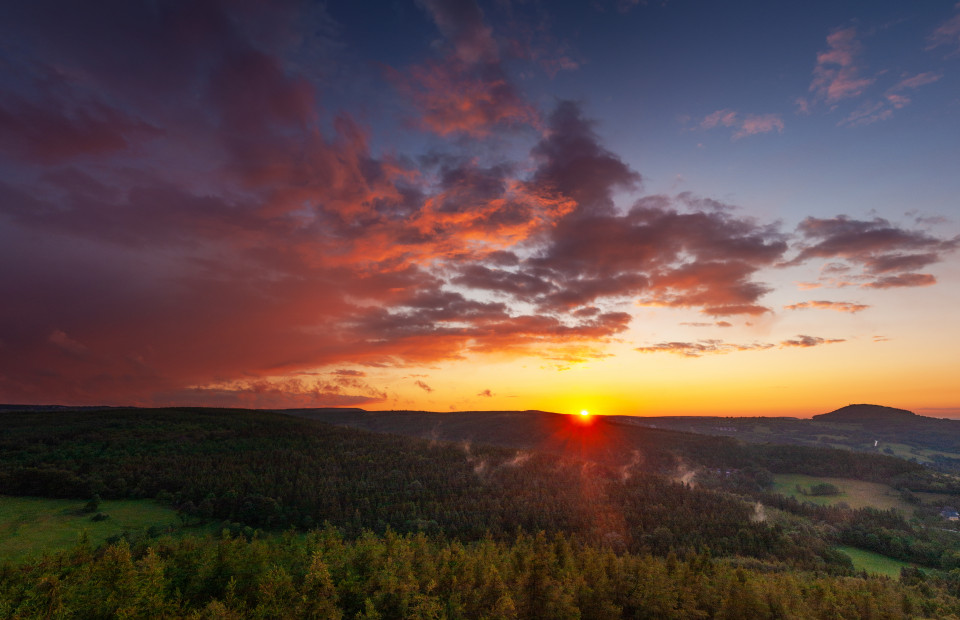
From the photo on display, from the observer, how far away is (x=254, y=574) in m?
54.9

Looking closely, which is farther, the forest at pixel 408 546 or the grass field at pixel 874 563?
the grass field at pixel 874 563

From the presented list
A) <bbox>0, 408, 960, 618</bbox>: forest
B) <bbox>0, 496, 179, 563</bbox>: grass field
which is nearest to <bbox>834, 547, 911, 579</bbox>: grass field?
<bbox>0, 408, 960, 618</bbox>: forest

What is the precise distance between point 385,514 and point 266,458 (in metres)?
68.5

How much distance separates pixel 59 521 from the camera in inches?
3728

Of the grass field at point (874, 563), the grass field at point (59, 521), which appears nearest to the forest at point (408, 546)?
the grass field at point (874, 563)

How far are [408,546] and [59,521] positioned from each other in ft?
278

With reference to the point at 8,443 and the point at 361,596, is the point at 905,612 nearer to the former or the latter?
the point at 361,596

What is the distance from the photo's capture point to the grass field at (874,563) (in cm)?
12800

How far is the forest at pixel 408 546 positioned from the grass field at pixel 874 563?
4.29 meters

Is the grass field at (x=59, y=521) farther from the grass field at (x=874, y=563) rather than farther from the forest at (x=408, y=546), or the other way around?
the grass field at (x=874, y=563)

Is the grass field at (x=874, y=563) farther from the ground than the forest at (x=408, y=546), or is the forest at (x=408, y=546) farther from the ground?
the forest at (x=408, y=546)

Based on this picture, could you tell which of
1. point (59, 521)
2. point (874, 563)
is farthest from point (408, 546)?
point (874, 563)

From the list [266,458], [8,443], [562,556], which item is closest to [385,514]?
[266,458]

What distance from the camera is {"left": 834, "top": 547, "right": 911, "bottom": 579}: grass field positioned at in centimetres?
12800
